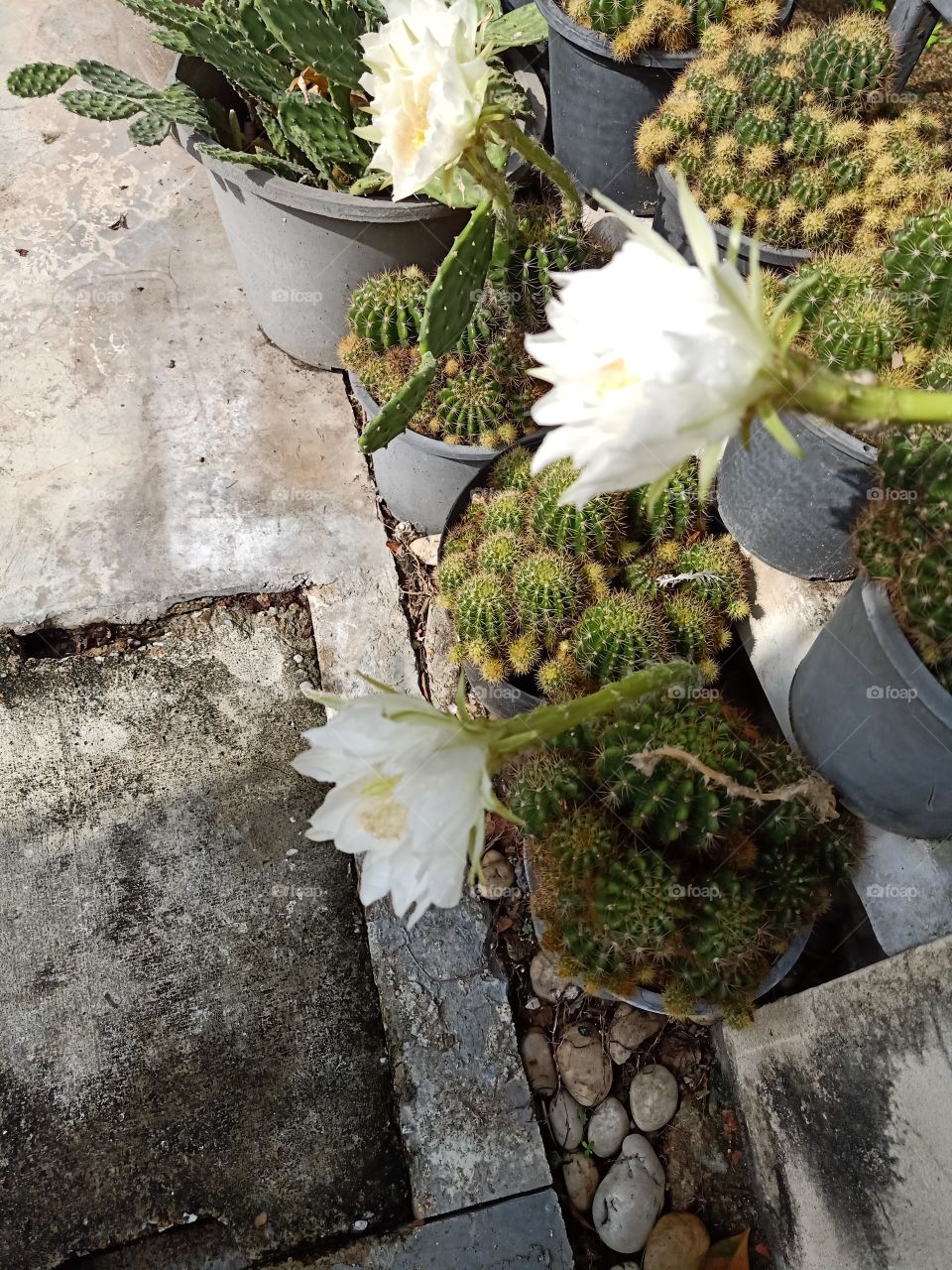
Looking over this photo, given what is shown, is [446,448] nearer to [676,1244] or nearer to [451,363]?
[451,363]

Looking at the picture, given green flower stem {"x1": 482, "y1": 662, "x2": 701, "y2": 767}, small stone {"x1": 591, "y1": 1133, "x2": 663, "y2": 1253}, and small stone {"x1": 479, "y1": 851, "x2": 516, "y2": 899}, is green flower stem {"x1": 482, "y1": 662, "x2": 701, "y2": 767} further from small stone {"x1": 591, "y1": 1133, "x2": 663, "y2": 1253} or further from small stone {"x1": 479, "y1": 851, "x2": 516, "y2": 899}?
small stone {"x1": 591, "y1": 1133, "x2": 663, "y2": 1253}

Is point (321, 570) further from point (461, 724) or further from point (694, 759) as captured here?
point (461, 724)

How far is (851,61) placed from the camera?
5.34ft

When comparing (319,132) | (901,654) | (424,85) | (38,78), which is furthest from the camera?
(38,78)

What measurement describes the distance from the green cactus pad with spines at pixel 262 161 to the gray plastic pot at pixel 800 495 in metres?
1.16

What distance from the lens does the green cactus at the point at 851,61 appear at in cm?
163

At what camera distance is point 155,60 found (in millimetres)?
3150

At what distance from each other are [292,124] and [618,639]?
1292mm

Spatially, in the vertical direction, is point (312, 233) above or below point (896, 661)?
below

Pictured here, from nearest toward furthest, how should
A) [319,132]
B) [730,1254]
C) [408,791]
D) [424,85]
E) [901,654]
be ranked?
1. [408,791]
2. [901,654]
3. [424,85]
4. [730,1254]
5. [319,132]

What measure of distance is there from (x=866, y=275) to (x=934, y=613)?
690 millimetres

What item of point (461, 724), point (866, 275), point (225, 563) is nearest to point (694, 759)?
point (461, 724)

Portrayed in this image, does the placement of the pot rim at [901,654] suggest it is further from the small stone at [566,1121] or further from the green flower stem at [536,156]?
the small stone at [566,1121]

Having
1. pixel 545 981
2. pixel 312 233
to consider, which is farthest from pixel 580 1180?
pixel 312 233
